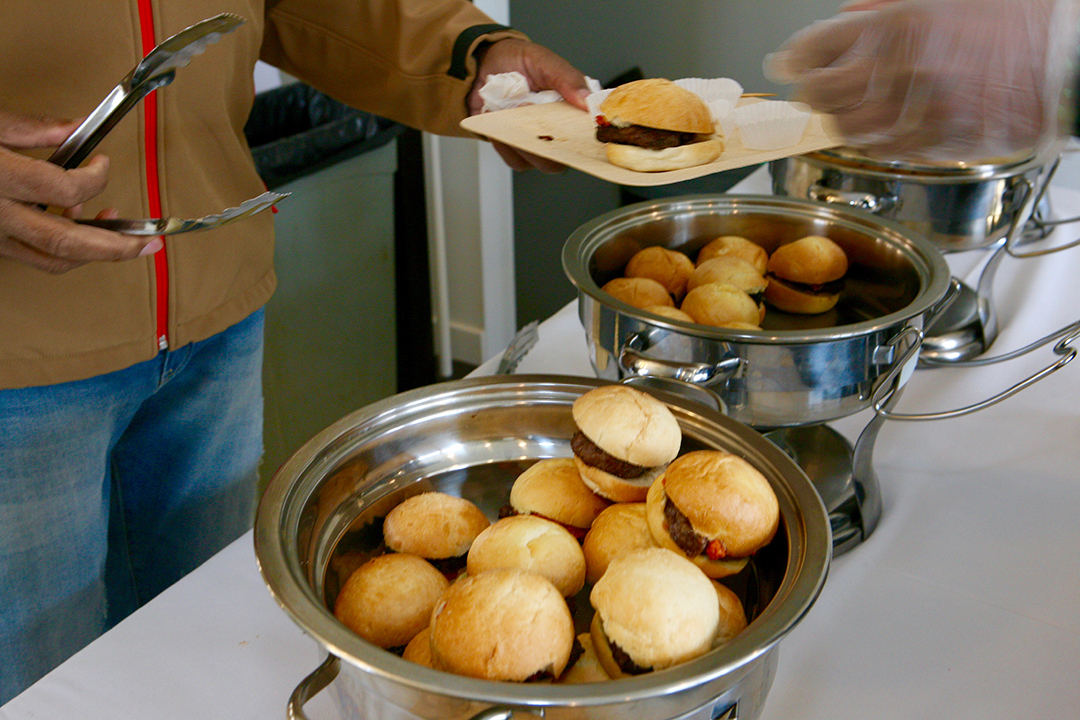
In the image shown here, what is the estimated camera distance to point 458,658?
0.47 m

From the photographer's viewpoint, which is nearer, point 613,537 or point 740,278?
point 613,537

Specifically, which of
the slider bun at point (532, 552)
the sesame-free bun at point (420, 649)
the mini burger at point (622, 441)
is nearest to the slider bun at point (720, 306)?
the mini burger at point (622, 441)

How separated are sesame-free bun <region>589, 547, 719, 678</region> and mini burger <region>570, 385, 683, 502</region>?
108mm

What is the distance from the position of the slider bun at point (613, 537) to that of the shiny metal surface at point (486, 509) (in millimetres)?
93

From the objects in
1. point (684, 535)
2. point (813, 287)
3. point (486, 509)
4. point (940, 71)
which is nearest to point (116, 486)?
point (486, 509)

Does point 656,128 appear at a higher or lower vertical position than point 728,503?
higher

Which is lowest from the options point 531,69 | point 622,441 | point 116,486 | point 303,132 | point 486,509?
point 116,486

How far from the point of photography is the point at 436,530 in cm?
62

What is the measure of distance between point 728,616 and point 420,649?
0.20 metres

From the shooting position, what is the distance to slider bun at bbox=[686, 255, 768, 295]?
92cm

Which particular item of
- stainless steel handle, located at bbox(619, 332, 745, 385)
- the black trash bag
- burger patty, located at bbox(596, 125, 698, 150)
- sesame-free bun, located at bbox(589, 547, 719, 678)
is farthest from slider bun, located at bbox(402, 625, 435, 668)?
the black trash bag

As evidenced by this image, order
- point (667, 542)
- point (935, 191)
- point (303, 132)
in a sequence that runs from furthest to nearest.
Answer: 1. point (303, 132)
2. point (935, 191)
3. point (667, 542)

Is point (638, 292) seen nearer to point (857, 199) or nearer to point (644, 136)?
point (644, 136)

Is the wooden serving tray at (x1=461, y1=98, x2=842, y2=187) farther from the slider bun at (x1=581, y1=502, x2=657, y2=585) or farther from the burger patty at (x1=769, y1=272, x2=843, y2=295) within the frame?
the slider bun at (x1=581, y1=502, x2=657, y2=585)
